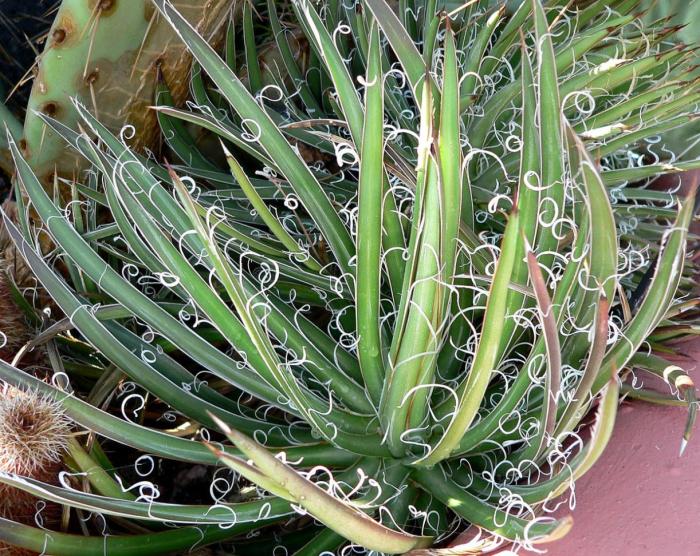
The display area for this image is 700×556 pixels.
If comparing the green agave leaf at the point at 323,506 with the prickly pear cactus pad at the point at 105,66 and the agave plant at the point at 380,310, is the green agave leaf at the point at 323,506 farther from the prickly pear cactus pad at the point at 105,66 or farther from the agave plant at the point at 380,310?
the prickly pear cactus pad at the point at 105,66

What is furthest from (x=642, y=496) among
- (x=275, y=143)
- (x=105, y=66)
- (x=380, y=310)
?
(x=105, y=66)

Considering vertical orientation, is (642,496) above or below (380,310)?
below

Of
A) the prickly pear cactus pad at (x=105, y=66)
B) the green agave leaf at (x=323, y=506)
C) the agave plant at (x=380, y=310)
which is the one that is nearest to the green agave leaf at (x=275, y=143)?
the agave plant at (x=380, y=310)

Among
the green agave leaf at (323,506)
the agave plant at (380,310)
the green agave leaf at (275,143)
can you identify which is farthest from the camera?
the green agave leaf at (275,143)

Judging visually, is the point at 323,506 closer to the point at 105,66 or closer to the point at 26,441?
the point at 26,441

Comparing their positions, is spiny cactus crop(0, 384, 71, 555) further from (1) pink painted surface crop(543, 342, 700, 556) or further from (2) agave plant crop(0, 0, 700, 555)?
(1) pink painted surface crop(543, 342, 700, 556)

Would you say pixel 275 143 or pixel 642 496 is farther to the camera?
pixel 275 143

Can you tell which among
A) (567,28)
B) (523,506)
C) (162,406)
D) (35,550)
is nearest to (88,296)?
(162,406)

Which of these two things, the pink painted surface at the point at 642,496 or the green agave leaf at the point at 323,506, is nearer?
the green agave leaf at the point at 323,506
